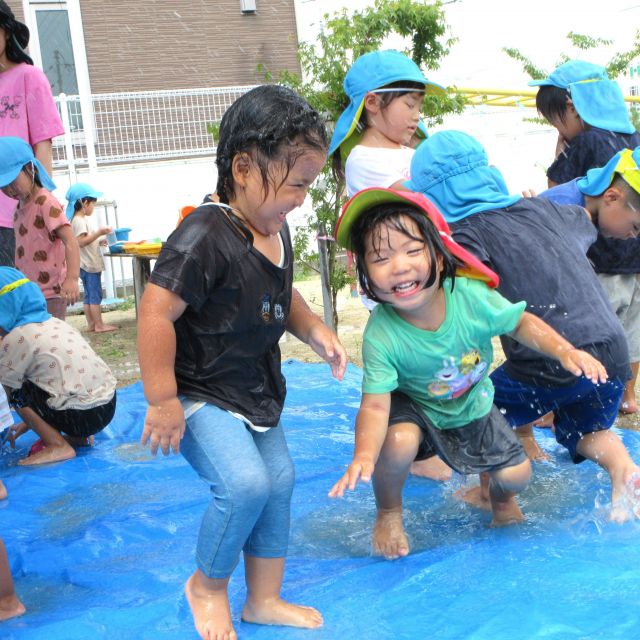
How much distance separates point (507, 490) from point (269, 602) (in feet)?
3.11

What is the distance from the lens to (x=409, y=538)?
3.00m

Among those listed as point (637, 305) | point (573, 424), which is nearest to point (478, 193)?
point (573, 424)

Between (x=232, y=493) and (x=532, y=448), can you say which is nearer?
(x=232, y=493)

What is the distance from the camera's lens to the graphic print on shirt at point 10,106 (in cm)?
488

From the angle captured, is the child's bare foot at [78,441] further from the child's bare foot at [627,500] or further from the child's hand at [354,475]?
the child's bare foot at [627,500]

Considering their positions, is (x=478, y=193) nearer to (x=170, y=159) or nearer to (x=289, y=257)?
(x=289, y=257)

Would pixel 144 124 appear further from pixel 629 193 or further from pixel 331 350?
pixel 331 350

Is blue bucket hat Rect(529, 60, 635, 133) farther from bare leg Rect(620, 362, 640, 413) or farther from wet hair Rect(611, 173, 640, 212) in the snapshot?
bare leg Rect(620, 362, 640, 413)

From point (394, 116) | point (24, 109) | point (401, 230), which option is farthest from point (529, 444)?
point (24, 109)

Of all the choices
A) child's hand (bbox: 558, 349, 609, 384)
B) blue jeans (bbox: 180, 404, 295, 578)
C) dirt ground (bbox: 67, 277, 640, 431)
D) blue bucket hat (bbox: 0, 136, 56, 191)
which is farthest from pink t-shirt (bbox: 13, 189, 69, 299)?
child's hand (bbox: 558, 349, 609, 384)

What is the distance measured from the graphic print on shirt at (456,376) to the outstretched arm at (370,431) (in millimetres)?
211

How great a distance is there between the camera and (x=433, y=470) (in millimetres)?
3684

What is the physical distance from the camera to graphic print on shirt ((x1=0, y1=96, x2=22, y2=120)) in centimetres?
488

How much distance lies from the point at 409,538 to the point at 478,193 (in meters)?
1.30
